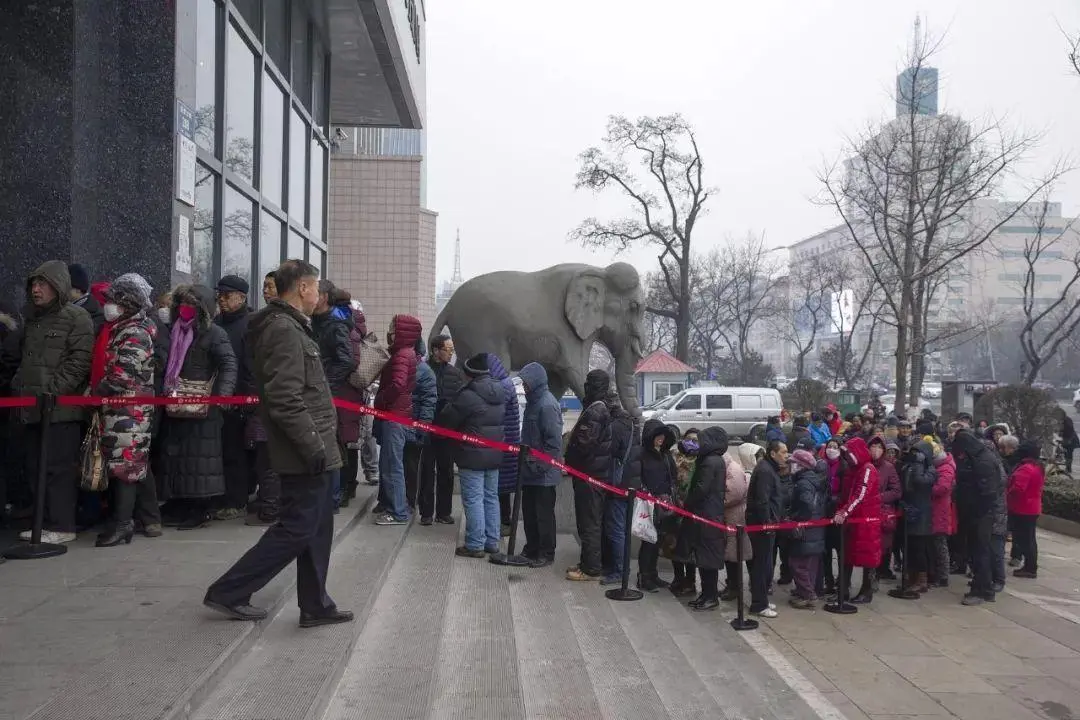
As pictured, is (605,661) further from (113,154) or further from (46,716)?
(113,154)

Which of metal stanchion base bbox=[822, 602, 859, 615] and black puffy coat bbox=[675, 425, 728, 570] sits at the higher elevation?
black puffy coat bbox=[675, 425, 728, 570]

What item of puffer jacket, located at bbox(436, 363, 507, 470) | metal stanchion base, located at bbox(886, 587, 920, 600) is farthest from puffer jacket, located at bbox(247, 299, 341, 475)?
metal stanchion base, located at bbox(886, 587, 920, 600)

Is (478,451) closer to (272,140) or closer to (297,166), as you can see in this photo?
(272,140)

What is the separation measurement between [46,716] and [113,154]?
5436 millimetres

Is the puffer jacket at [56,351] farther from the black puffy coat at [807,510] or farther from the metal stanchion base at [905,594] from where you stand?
the metal stanchion base at [905,594]

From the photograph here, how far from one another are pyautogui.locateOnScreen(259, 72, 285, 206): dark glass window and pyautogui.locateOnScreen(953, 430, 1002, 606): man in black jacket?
28.2ft

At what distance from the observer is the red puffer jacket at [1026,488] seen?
9.22 metres

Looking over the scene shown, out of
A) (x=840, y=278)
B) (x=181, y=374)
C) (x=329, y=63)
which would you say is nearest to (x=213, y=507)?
(x=181, y=374)

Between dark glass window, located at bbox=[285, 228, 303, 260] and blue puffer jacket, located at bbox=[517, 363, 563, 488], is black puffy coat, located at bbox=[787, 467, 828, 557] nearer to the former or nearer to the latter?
blue puffer jacket, located at bbox=[517, 363, 563, 488]

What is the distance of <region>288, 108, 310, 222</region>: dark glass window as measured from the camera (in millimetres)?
12680

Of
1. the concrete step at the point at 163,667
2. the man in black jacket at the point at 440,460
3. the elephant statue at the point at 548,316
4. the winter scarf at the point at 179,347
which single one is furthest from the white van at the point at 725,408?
the concrete step at the point at 163,667

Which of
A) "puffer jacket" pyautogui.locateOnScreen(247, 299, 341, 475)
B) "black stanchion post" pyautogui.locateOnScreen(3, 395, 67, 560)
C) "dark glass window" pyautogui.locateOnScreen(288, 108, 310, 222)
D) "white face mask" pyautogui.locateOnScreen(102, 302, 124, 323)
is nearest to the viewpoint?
"puffer jacket" pyautogui.locateOnScreen(247, 299, 341, 475)

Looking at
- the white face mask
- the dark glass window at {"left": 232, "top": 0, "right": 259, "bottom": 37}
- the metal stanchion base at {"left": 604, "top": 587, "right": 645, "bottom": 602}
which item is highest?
the dark glass window at {"left": 232, "top": 0, "right": 259, "bottom": 37}

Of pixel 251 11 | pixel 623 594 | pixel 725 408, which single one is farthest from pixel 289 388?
pixel 725 408
